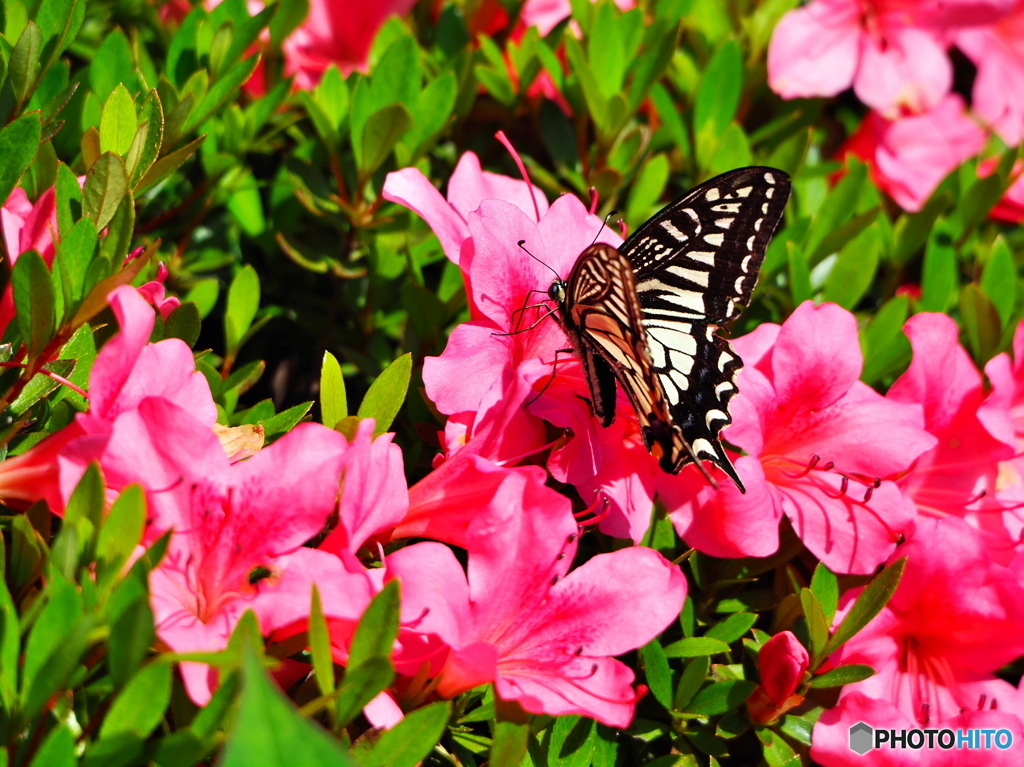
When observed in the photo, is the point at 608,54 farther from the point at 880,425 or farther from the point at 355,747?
the point at 355,747

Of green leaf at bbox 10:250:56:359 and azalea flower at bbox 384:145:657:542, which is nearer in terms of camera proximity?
green leaf at bbox 10:250:56:359

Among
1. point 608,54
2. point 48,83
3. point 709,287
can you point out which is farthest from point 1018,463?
point 48,83

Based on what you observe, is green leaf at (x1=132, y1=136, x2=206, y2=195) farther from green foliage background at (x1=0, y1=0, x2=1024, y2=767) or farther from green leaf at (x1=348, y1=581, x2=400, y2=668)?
green leaf at (x1=348, y1=581, x2=400, y2=668)

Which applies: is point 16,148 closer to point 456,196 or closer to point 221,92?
point 221,92

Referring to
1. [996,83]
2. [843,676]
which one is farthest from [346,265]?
[996,83]

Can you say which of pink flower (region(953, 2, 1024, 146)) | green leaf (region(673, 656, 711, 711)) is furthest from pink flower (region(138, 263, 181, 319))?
pink flower (region(953, 2, 1024, 146))
